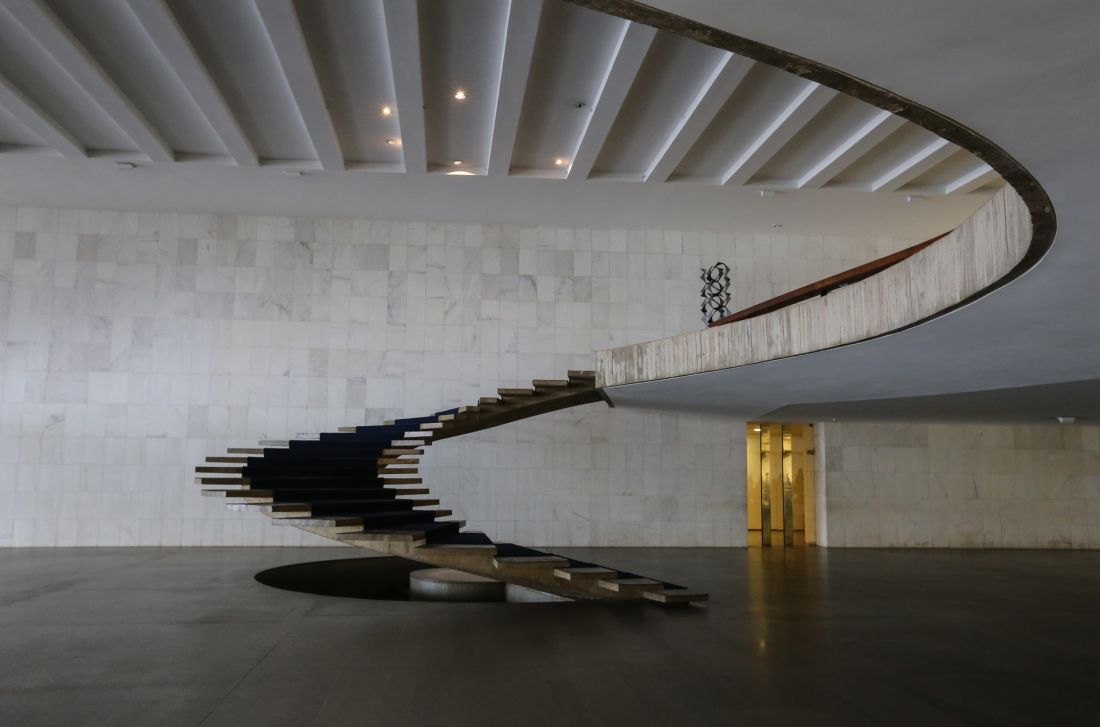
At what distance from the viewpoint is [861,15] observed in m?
2.14

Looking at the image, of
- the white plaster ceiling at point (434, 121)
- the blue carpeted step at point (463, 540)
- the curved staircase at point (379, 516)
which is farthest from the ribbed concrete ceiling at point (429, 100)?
the blue carpeted step at point (463, 540)

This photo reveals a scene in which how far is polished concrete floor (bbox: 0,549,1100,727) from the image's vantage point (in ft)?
12.8

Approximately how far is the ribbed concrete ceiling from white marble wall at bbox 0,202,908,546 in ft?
7.20

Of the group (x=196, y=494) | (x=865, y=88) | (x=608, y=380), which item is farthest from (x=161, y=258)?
(x=865, y=88)

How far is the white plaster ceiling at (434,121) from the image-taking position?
7766mm

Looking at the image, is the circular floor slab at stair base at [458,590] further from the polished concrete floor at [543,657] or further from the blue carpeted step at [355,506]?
the polished concrete floor at [543,657]

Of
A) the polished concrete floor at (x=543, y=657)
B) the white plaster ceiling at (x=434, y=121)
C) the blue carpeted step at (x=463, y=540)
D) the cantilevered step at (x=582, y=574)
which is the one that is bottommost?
the polished concrete floor at (x=543, y=657)

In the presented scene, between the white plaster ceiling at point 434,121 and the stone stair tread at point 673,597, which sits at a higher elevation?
the white plaster ceiling at point 434,121

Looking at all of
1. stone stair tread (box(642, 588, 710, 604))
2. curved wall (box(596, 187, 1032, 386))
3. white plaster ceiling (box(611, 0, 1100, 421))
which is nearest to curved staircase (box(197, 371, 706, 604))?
stone stair tread (box(642, 588, 710, 604))

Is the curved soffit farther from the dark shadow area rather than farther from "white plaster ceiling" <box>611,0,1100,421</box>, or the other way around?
the dark shadow area

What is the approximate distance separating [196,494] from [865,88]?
11894 mm

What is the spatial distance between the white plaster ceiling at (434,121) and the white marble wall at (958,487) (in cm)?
357

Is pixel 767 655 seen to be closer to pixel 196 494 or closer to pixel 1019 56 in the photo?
pixel 1019 56

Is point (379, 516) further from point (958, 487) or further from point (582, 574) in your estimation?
point (958, 487)
